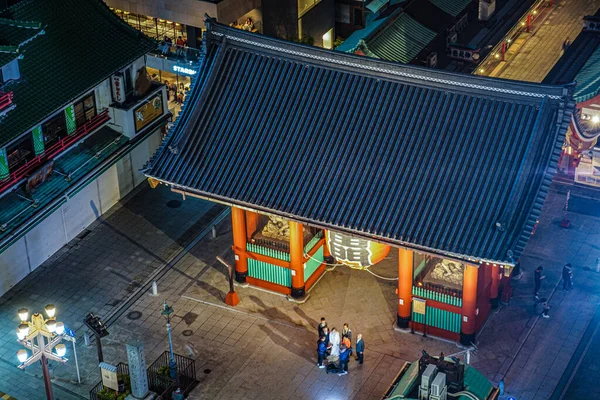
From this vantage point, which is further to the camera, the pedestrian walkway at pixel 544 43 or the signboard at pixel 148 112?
the pedestrian walkway at pixel 544 43

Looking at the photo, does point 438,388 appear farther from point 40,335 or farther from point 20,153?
point 20,153

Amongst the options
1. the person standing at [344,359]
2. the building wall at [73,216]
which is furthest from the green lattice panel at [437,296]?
the building wall at [73,216]

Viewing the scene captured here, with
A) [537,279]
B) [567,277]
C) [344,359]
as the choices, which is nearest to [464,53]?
[567,277]

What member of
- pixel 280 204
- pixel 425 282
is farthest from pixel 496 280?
pixel 280 204

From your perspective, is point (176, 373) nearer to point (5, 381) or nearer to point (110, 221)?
point (5, 381)

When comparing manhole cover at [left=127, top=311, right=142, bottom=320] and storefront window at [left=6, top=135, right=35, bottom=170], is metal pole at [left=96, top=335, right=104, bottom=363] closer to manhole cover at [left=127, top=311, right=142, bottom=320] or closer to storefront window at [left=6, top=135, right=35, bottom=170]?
manhole cover at [left=127, top=311, right=142, bottom=320]

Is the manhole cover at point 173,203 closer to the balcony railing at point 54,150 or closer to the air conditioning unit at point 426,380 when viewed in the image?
the balcony railing at point 54,150

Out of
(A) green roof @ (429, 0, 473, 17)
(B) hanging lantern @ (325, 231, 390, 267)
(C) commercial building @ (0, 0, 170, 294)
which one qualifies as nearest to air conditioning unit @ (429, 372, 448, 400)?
(B) hanging lantern @ (325, 231, 390, 267)

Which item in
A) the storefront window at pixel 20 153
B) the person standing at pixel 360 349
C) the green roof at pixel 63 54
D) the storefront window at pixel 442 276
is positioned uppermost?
the green roof at pixel 63 54
